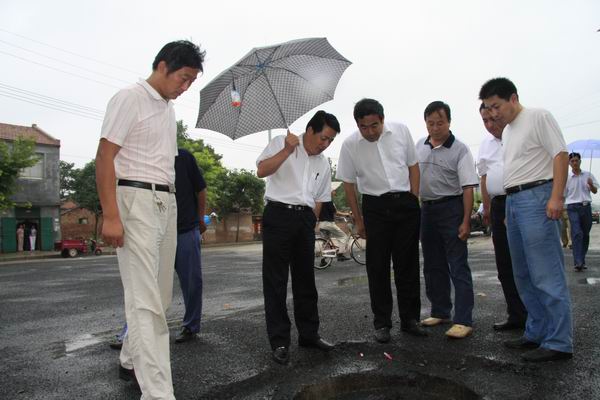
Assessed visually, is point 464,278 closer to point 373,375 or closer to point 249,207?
point 373,375

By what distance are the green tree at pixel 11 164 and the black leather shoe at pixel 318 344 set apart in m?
23.3

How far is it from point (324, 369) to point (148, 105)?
2.04m

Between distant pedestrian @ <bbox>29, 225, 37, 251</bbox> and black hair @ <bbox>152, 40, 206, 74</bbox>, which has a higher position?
black hair @ <bbox>152, 40, 206, 74</bbox>

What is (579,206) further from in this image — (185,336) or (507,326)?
(185,336)

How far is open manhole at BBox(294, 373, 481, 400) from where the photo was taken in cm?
270

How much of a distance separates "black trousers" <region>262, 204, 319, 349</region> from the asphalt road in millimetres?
236

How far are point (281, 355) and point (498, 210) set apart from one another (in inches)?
93.4

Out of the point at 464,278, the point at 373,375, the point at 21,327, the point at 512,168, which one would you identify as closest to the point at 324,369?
the point at 373,375

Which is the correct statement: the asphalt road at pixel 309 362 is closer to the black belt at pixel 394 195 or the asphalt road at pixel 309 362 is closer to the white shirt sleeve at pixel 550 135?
the black belt at pixel 394 195

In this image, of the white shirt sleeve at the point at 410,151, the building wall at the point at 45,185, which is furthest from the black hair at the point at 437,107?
the building wall at the point at 45,185

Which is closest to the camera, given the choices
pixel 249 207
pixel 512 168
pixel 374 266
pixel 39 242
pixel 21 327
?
pixel 512 168

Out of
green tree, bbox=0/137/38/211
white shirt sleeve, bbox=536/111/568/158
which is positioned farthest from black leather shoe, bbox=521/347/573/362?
green tree, bbox=0/137/38/211

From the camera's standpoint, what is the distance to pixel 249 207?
3994cm

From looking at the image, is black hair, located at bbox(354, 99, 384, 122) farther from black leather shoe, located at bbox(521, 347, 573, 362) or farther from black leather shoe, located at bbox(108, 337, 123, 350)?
black leather shoe, located at bbox(108, 337, 123, 350)
